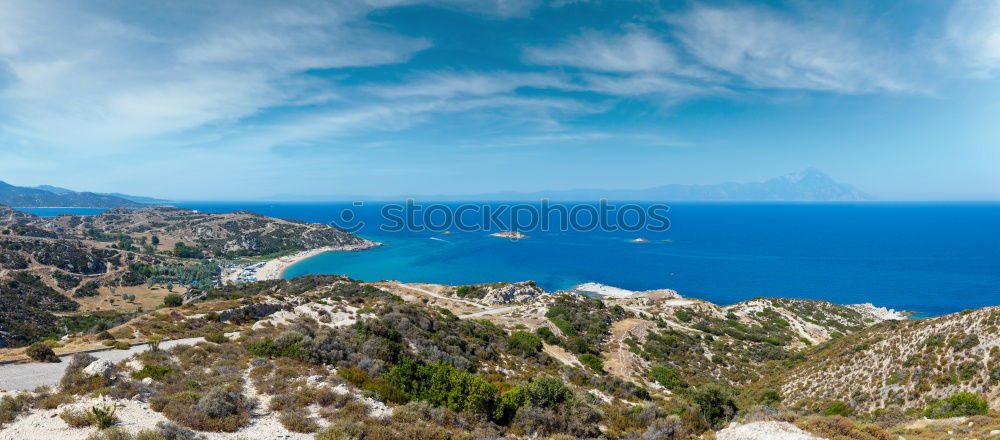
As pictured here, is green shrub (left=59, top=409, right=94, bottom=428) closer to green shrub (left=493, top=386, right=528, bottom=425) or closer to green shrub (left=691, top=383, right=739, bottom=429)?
green shrub (left=493, top=386, right=528, bottom=425)

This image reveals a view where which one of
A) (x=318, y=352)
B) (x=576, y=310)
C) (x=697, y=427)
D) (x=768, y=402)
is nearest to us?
(x=697, y=427)

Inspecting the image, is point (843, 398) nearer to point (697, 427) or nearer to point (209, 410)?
point (697, 427)

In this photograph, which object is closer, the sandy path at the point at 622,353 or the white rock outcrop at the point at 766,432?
the white rock outcrop at the point at 766,432

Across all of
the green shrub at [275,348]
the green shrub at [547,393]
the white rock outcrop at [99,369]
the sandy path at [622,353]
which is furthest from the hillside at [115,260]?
the sandy path at [622,353]

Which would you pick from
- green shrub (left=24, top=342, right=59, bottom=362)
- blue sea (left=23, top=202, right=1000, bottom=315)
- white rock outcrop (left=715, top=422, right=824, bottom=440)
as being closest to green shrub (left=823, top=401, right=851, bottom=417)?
white rock outcrop (left=715, top=422, right=824, bottom=440)

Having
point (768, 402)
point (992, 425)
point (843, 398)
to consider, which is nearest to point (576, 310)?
point (768, 402)

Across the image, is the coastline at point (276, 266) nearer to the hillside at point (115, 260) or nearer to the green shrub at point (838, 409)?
the hillside at point (115, 260)
